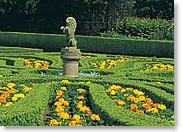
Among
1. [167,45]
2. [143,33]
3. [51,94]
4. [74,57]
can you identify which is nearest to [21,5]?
[143,33]

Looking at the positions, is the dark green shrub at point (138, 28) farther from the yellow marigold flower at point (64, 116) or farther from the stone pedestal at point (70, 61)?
the yellow marigold flower at point (64, 116)

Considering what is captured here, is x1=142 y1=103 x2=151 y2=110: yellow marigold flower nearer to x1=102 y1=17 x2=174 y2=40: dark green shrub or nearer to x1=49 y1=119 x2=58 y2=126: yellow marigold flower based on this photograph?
x1=49 y1=119 x2=58 y2=126: yellow marigold flower

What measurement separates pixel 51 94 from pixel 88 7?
23612 mm

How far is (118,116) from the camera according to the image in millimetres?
6160

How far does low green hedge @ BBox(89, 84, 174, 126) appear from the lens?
5934 millimetres

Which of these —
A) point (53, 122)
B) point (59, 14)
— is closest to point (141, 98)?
point (53, 122)

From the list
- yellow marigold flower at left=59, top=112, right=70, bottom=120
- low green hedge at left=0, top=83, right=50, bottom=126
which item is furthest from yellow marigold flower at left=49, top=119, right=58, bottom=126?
yellow marigold flower at left=59, top=112, right=70, bottom=120

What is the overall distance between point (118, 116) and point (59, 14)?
2594 cm

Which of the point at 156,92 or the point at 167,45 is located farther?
the point at 167,45

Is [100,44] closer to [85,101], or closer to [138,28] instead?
[138,28]

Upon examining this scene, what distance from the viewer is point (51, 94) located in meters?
7.96

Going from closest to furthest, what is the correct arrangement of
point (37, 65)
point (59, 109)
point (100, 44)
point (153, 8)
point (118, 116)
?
point (118, 116), point (59, 109), point (37, 65), point (100, 44), point (153, 8)

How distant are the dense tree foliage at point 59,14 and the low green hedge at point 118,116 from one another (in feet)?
76.6

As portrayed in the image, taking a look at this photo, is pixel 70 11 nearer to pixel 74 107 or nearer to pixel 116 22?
pixel 116 22
